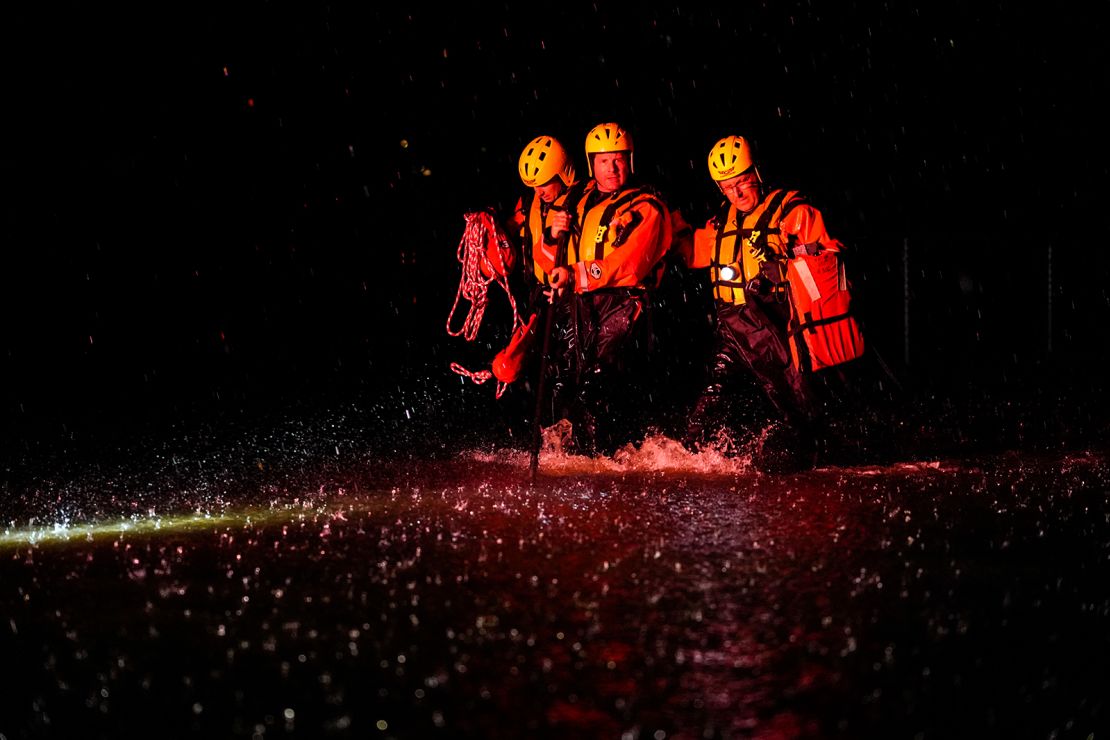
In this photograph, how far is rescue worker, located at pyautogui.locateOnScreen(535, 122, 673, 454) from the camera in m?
9.88

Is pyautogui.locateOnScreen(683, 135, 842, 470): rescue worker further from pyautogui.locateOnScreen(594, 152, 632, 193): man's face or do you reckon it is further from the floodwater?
the floodwater

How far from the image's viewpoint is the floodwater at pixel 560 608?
3953 mm

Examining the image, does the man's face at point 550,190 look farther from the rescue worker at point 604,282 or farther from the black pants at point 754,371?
the black pants at point 754,371

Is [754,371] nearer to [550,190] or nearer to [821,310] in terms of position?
[821,310]

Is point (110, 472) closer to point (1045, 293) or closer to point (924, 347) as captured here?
point (924, 347)

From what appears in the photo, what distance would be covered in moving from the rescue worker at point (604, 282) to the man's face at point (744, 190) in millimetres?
474

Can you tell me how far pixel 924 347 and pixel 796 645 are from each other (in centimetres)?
1545

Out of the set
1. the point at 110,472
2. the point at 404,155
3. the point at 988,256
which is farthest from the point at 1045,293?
the point at 110,472

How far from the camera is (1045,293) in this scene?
20.2m

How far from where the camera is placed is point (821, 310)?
9.72m

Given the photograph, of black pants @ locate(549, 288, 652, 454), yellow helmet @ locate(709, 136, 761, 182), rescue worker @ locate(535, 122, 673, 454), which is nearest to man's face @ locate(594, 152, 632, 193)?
rescue worker @ locate(535, 122, 673, 454)

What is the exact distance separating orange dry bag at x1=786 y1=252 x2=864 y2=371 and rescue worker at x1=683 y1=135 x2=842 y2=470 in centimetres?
7

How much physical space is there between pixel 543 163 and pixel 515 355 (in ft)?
4.66

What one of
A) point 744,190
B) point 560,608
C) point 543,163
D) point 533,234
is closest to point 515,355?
point 533,234
